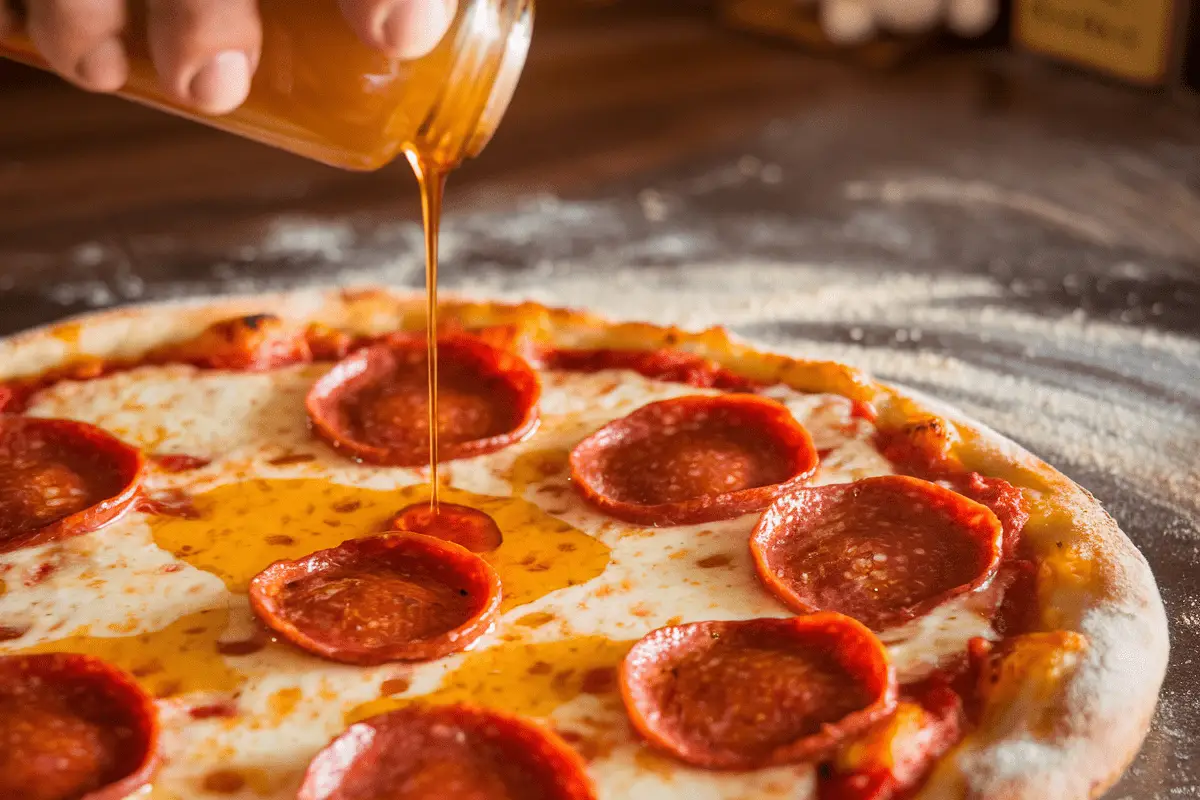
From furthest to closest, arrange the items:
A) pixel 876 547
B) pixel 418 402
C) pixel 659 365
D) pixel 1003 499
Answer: pixel 659 365 → pixel 418 402 → pixel 1003 499 → pixel 876 547

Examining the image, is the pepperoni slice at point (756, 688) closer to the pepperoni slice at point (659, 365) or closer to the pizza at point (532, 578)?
the pizza at point (532, 578)

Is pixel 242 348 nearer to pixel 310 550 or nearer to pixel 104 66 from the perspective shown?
pixel 310 550

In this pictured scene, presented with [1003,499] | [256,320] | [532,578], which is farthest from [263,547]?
[1003,499]

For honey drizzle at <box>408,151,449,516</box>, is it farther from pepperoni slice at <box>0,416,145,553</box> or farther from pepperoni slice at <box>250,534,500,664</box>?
pepperoni slice at <box>0,416,145,553</box>

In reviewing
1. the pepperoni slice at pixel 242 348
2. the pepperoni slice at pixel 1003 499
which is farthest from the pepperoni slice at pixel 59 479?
the pepperoni slice at pixel 1003 499

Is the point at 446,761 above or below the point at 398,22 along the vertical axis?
below
